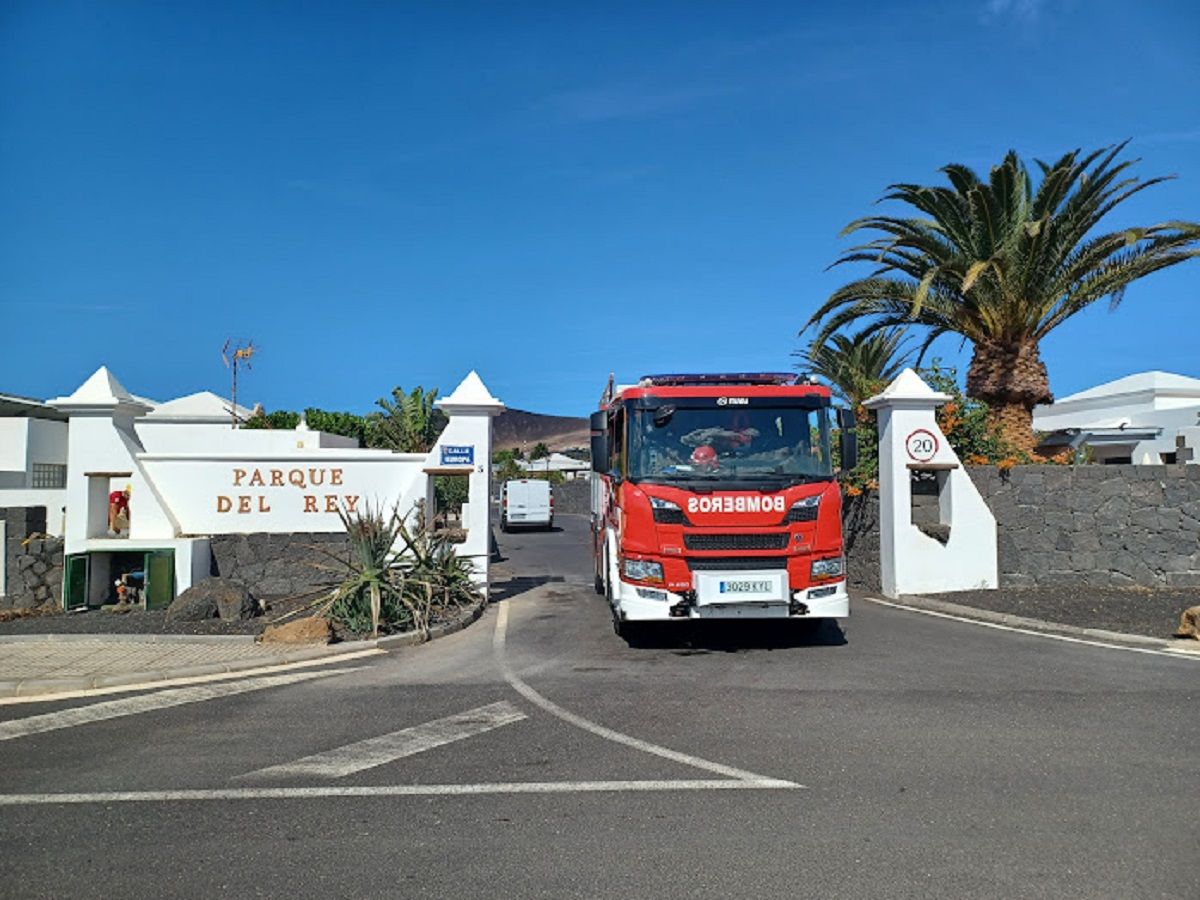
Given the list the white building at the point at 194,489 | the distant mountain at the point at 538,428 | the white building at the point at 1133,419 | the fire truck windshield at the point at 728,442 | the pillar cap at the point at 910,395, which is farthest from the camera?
the distant mountain at the point at 538,428

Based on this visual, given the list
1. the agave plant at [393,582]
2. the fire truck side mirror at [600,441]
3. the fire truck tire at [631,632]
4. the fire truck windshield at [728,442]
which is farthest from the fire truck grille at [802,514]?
the agave plant at [393,582]

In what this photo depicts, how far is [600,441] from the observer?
36.4ft

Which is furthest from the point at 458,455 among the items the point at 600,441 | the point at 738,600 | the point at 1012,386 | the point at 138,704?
the point at 1012,386

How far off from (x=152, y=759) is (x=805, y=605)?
612 centimetres

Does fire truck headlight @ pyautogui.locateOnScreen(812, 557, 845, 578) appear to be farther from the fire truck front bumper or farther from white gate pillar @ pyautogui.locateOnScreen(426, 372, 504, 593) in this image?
white gate pillar @ pyautogui.locateOnScreen(426, 372, 504, 593)

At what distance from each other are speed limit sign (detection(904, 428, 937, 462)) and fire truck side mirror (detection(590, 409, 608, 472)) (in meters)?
5.56

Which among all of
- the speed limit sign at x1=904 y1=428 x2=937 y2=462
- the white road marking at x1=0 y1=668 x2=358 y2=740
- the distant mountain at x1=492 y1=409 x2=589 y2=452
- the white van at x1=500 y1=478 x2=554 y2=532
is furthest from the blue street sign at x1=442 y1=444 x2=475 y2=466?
the distant mountain at x1=492 y1=409 x2=589 y2=452

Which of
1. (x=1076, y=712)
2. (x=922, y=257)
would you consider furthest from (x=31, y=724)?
(x=922, y=257)

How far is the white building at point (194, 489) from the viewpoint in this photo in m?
12.7

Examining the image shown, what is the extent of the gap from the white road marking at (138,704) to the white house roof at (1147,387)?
120 ft

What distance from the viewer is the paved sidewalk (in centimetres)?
834

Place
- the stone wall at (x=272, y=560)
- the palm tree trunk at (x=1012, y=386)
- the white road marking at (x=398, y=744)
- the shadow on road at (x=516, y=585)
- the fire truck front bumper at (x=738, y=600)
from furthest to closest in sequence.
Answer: the palm tree trunk at (x=1012, y=386) → the shadow on road at (x=516, y=585) → the stone wall at (x=272, y=560) → the fire truck front bumper at (x=738, y=600) → the white road marking at (x=398, y=744)

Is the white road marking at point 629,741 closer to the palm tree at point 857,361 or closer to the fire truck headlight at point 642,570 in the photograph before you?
the fire truck headlight at point 642,570

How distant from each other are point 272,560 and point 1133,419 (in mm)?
32561
